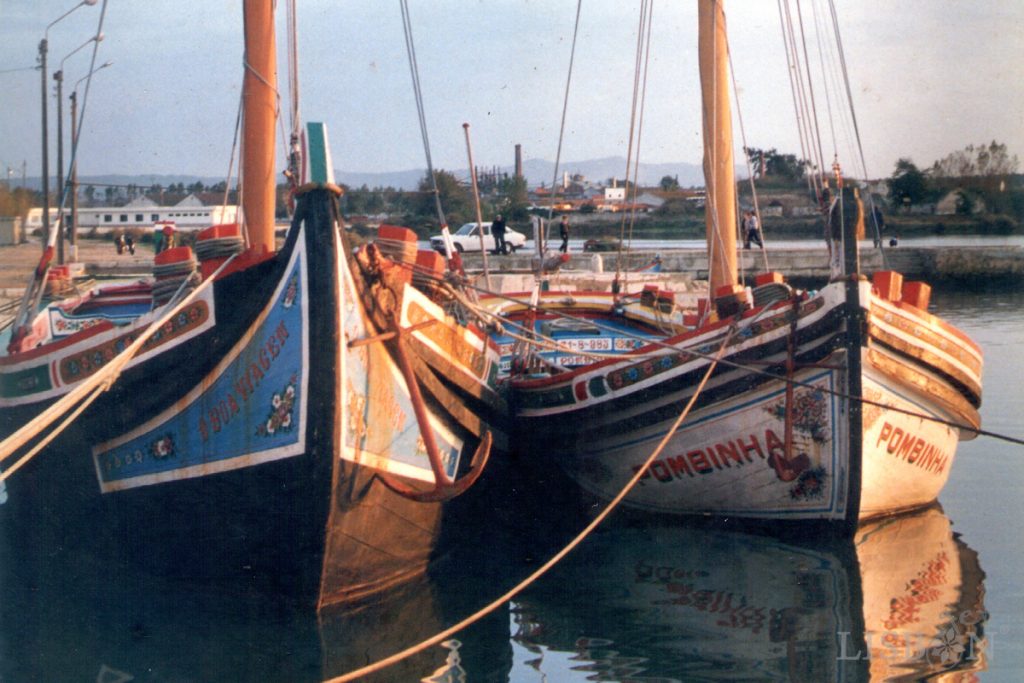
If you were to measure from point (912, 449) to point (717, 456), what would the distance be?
1561 mm

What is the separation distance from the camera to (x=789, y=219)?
153 feet

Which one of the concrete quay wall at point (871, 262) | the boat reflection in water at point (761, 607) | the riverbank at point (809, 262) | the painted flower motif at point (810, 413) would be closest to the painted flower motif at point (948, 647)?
the boat reflection in water at point (761, 607)

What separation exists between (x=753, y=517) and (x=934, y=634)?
7.01 ft

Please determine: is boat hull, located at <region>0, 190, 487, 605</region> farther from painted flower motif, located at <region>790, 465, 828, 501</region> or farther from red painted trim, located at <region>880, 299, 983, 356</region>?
red painted trim, located at <region>880, 299, 983, 356</region>

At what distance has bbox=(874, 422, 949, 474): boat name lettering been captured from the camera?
343 inches

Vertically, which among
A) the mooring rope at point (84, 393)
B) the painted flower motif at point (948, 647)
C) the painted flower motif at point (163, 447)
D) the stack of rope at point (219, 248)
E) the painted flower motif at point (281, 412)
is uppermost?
the stack of rope at point (219, 248)

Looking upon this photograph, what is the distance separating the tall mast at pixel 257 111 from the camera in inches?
352

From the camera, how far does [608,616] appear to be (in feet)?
24.8

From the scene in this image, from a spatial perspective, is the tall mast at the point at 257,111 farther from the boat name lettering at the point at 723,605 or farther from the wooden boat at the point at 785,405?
the boat name lettering at the point at 723,605

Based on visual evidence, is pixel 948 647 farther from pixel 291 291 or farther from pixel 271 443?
pixel 291 291

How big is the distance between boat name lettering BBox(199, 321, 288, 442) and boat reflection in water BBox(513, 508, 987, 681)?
7.58 feet

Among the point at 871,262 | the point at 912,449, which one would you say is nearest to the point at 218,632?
the point at 912,449

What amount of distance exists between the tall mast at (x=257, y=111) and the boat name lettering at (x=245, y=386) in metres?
1.99

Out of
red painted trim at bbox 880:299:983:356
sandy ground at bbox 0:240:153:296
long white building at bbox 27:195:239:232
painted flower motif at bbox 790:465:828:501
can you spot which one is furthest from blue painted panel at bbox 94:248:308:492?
long white building at bbox 27:195:239:232
